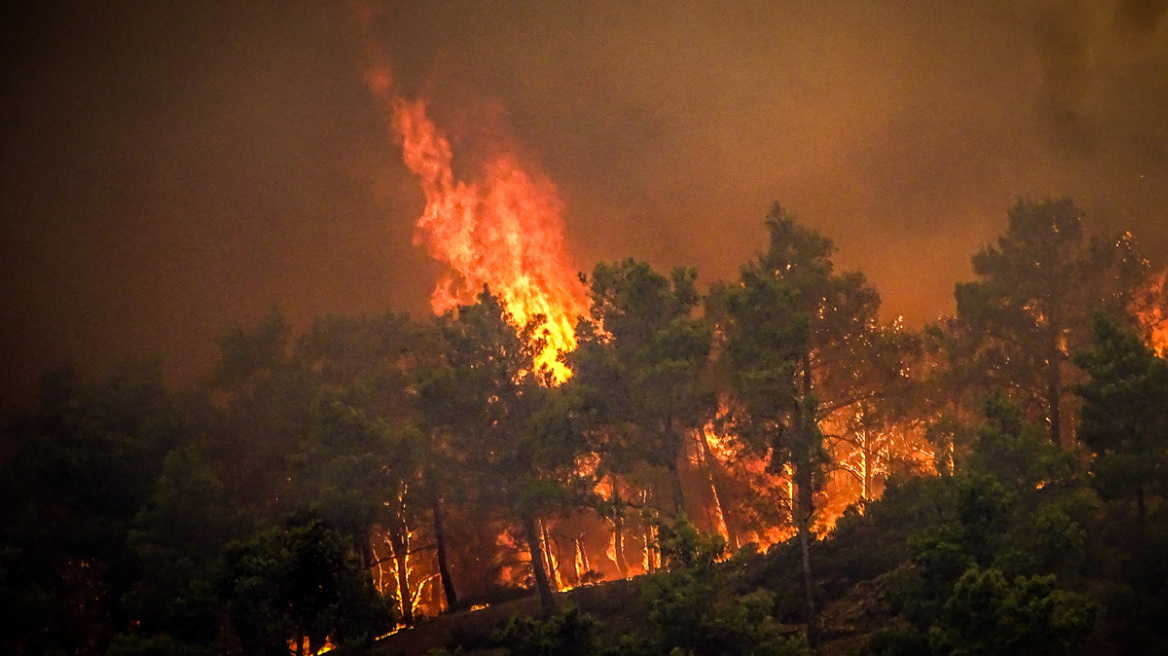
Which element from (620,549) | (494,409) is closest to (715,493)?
(620,549)

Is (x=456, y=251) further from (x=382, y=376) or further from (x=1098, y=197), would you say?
(x=1098, y=197)

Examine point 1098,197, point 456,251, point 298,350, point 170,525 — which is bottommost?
point 170,525

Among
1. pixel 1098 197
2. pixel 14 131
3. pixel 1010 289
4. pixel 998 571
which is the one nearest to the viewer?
pixel 998 571

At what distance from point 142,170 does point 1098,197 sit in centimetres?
8855

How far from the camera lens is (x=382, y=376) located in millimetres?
36656

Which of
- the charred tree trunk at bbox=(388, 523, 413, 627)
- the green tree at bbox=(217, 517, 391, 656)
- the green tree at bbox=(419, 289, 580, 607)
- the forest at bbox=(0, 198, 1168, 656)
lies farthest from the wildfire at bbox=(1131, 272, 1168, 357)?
the charred tree trunk at bbox=(388, 523, 413, 627)

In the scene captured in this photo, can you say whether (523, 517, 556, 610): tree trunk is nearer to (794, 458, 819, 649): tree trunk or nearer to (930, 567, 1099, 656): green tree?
(794, 458, 819, 649): tree trunk

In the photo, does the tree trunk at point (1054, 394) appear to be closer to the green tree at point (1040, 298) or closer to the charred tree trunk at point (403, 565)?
the green tree at point (1040, 298)

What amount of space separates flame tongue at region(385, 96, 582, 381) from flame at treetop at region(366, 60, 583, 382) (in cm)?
6

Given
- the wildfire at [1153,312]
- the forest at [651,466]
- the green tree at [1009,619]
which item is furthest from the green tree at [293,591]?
the wildfire at [1153,312]

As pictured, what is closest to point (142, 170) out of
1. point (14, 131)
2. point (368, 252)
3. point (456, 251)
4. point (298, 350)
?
point (14, 131)

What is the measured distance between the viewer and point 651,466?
102 feet

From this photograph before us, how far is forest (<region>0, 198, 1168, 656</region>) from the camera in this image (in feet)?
66.8

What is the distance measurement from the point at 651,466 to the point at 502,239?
1178 inches
